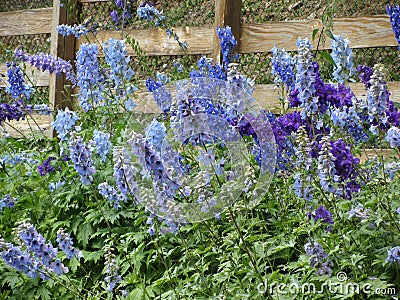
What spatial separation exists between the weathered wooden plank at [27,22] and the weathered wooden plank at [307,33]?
111 inches

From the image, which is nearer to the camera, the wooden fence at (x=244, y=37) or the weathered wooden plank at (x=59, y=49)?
the wooden fence at (x=244, y=37)

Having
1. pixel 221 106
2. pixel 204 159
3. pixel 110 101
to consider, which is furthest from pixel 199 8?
pixel 204 159

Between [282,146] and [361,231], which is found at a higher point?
[282,146]

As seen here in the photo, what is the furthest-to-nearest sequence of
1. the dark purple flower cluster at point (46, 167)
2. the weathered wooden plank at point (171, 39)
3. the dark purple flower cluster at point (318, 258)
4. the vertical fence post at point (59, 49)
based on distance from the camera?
the vertical fence post at point (59, 49) < the weathered wooden plank at point (171, 39) < the dark purple flower cluster at point (46, 167) < the dark purple flower cluster at point (318, 258)

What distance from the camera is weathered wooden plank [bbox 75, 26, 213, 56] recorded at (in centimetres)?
629

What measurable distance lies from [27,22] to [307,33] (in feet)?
12.5

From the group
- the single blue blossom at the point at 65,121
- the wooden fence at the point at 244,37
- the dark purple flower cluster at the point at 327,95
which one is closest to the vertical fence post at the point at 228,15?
the wooden fence at the point at 244,37

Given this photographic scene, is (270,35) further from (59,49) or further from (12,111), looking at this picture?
(59,49)

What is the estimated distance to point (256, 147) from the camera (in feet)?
10.8

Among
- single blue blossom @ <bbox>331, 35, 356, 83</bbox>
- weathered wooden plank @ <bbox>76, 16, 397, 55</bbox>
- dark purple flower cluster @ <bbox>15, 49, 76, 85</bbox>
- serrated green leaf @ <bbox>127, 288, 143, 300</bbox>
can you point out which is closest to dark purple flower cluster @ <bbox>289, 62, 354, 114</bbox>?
single blue blossom @ <bbox>331, 35, 356, 83</bbox>

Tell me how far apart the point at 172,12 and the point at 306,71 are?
8916 mm

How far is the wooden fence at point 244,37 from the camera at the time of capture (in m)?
5.39

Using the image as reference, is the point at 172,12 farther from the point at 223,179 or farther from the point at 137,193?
the point at 137,193

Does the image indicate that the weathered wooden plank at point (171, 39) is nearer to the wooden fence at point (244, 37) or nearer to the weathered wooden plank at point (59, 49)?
the wooden fence at point (244, 37)
